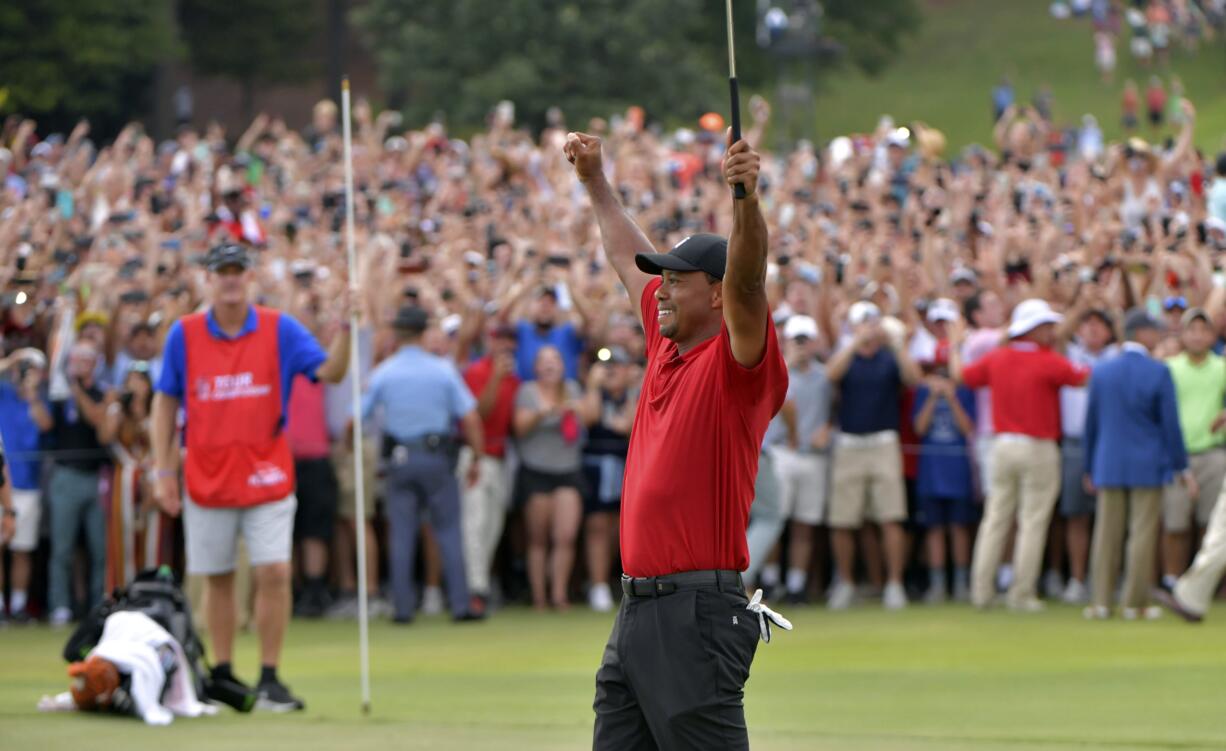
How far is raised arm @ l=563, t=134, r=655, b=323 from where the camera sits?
7.61 meters

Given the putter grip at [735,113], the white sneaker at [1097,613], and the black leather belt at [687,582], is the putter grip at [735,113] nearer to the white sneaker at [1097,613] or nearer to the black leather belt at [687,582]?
the black leather belt at [687,582]

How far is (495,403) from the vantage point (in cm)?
1698

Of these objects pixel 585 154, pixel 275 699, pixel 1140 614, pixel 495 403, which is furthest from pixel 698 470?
pixel 495 403

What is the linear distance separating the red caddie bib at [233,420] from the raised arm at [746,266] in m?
5.27

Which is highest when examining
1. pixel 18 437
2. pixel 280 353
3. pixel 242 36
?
pixel 242 36

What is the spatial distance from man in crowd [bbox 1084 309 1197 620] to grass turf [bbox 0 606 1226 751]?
1.78 feet

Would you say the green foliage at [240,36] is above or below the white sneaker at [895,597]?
above

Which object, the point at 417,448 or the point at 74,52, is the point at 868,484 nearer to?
the point at 417,448

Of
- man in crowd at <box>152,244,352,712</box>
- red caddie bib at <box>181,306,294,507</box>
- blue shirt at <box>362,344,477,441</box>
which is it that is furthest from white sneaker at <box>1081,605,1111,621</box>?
red caddie bib at <box>181,306,294,507</box>

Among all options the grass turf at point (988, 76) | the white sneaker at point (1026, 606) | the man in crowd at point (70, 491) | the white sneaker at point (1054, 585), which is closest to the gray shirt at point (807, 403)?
the white sneaker at point (1026, 606)

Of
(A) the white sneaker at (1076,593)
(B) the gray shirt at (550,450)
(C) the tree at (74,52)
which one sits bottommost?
(A) the white sneaker at (1076,593)

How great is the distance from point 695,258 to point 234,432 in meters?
4.92

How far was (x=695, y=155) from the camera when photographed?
2750cm

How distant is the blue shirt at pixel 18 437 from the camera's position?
Result: 16.5m
